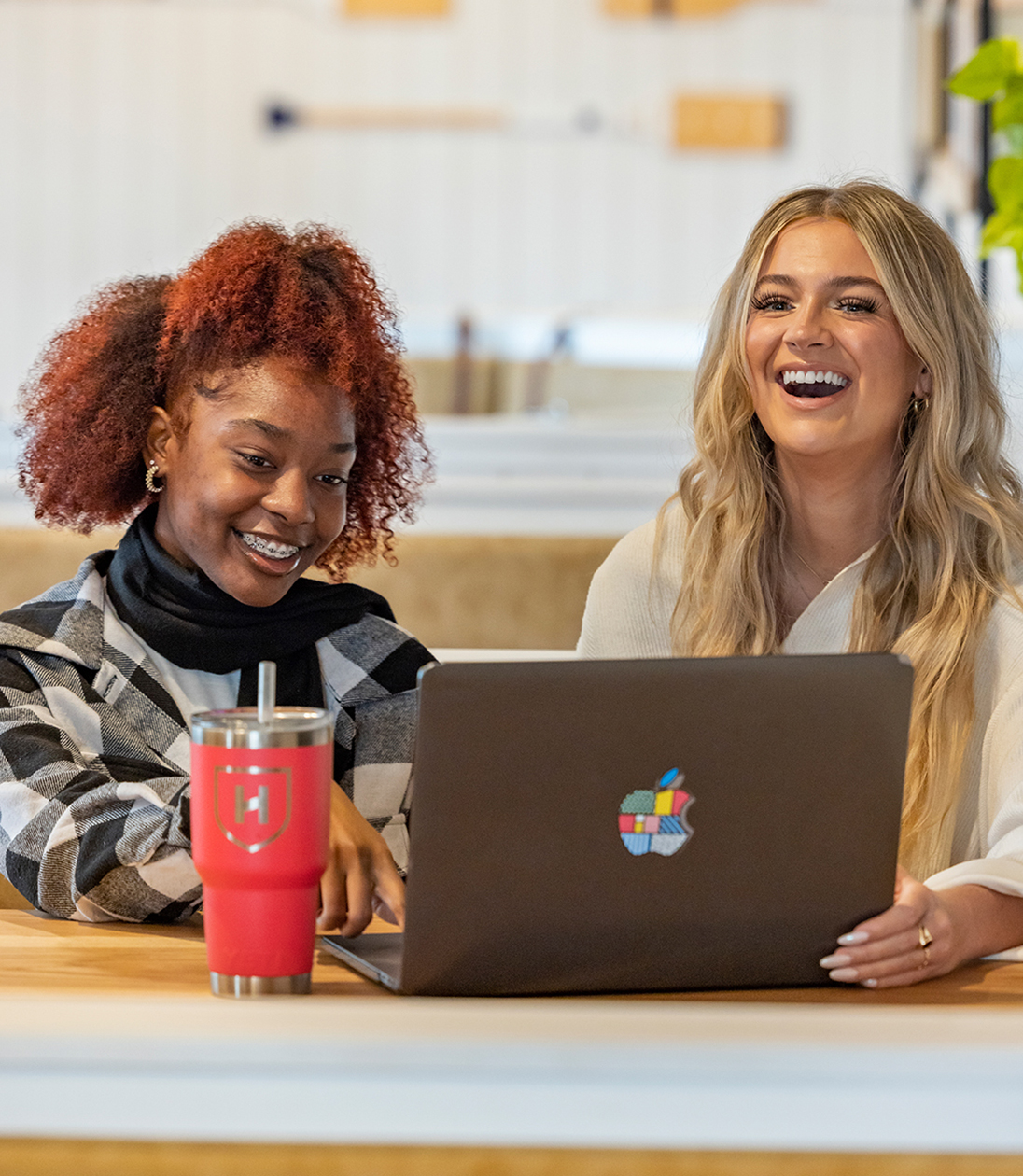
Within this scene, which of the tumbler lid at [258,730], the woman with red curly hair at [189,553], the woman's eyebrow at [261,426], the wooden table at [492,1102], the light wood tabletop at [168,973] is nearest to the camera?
the wooden table at [492,1102]

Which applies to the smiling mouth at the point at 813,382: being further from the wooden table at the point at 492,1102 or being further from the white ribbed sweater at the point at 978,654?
the wooden table at the point at 492,1102

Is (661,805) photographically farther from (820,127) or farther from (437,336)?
(820,127)

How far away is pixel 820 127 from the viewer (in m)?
4.44

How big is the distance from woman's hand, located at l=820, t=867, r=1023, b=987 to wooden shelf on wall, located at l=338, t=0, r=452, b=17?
3.86 meters

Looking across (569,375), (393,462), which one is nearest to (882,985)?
(393,462)

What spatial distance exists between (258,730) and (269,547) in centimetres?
51

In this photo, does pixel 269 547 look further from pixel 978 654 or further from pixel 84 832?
pixel 978 654

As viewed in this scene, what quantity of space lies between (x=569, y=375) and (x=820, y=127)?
1.21m

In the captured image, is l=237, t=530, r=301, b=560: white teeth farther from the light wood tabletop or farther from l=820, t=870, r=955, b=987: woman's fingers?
l=820, t=870, r=955, b=987: woman's fingers

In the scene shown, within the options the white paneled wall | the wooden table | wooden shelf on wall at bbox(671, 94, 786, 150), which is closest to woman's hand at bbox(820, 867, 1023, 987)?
the wooden table

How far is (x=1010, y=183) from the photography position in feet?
4.60

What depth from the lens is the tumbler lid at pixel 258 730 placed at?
752 millimetres

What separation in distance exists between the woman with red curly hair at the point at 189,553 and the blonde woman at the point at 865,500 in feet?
1.18

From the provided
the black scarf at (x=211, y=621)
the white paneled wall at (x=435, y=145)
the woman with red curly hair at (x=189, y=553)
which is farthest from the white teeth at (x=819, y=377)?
the white paneled wall at (x=435, y=145)
